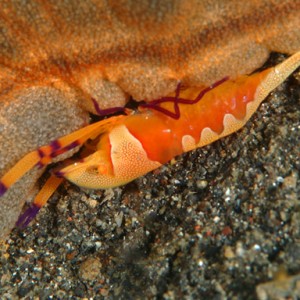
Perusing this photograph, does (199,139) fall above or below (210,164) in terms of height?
above

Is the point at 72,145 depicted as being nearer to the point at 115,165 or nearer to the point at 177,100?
the point at 115,165

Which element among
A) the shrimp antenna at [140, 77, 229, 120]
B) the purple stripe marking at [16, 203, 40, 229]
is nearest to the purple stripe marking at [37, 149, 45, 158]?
the purple stripe marking at [16, 203, 40, 229]

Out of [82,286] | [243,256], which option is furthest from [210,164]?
[82,286]

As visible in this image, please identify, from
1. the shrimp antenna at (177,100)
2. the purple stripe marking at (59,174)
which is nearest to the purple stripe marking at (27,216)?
the purple stripe marking at (59,174)

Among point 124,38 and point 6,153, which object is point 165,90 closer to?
point 124,38

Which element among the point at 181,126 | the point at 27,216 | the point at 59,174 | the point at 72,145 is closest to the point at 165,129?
the point at 181,126

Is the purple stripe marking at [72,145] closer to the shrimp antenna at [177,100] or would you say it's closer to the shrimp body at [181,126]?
the shrimp body at [181,126]
